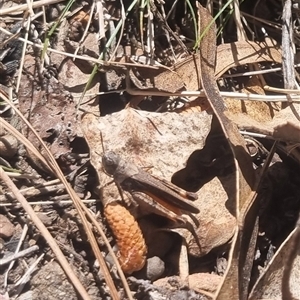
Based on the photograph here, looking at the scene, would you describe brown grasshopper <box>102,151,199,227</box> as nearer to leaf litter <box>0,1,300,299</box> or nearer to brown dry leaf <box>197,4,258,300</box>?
leaf litter <box>0,1,300,299</box>

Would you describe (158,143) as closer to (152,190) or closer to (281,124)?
(152,190)

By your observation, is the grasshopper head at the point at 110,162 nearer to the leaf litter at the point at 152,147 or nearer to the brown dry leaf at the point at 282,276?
the leaf litter at the point at 152,147

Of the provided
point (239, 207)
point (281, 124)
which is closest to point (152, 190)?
point (239, 207)

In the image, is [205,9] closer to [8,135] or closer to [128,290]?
[8,135]

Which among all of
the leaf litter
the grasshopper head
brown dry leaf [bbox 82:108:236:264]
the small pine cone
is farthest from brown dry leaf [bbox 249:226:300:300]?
the grasshopper head

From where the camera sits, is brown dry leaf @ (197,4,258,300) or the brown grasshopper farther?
the brown grasshopper

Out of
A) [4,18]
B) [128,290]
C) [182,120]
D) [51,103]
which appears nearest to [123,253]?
[128,290]

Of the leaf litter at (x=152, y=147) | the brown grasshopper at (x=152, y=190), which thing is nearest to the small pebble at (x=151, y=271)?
the leaf litter at (x=152, y=147)
